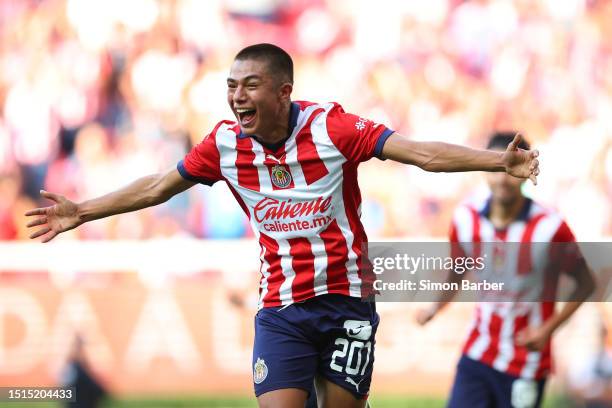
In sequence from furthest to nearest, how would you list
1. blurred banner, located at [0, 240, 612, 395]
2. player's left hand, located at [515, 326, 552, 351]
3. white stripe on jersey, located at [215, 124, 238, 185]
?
blurred banner, located at [0, 240, 612, 395]
player's left hand, located at [515, 326, 552, 351]
white stripe on jersey, located at [215, 124, 238, 185]

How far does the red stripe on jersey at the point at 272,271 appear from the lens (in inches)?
217

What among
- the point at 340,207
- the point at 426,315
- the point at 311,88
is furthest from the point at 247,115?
the point at 311,88

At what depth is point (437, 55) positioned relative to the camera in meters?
12.4

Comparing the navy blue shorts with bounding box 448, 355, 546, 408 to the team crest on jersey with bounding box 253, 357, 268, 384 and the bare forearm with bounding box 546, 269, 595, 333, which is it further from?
the team crest on jersey with bounding box 253, 357, 268, 384

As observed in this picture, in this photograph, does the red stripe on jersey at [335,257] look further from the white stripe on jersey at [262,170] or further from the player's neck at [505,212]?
the player's neck at [505,212]

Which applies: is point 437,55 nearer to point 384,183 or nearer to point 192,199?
point 384,183

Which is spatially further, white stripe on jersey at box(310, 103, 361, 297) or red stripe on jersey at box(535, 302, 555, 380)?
red stripe on jersey at box(535, 302, 555, 380)

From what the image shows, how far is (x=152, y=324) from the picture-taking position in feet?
36.8

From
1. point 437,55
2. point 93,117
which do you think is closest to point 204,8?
point 93,117

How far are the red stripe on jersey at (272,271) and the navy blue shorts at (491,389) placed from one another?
1.86m

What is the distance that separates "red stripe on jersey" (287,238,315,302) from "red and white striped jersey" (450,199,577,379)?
1.78m

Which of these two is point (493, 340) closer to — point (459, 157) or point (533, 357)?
point (533, 357)

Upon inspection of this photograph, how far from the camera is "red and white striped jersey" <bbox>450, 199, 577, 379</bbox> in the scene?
21.9ft

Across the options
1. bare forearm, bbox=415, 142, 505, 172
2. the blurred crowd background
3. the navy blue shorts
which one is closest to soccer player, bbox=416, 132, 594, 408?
the navy blue shorts
